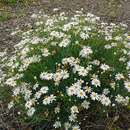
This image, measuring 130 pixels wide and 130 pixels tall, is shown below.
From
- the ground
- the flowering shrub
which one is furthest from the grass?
the flowering shrub

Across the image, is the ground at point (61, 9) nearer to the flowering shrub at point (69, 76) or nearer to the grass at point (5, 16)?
the grass at point (5, 16)

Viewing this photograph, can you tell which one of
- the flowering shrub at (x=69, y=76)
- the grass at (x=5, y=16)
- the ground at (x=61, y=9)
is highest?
the flowering shrub at (x=69, y=76)

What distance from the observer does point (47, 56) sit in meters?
3.99

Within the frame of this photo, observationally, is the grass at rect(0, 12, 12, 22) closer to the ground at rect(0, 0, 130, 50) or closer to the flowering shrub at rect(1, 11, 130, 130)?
the ground at rect(0, 0, 130, 50)

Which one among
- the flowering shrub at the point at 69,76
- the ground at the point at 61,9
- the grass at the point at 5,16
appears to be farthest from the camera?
the grass at the point at 5,16

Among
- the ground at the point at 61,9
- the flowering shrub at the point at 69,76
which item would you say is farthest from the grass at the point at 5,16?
the flowering shrub at the point at 69,76

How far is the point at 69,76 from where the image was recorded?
3.72 meters

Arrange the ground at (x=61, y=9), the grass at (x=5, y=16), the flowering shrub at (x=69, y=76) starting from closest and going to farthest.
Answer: the flowering shrub at (x=69, y=76)
the ground at (x=61, y=9)
the grass at (x=5, y=16)

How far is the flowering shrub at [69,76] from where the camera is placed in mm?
3645

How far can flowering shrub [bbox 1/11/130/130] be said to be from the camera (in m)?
3.64

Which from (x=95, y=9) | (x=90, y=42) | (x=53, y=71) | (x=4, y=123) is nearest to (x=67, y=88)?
(x=53, y=71)

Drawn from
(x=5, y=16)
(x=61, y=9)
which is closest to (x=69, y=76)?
(x=5, y=16)

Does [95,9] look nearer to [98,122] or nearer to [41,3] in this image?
A: [41,3]

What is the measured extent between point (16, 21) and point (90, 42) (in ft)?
11.7
